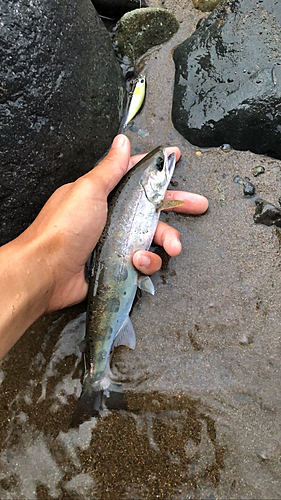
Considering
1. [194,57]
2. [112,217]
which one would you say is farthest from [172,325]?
[194,57]

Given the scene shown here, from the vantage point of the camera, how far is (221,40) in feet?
11.4

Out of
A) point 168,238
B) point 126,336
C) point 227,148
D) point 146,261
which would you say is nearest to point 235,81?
point 227,148

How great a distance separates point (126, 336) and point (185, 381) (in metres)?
0.58

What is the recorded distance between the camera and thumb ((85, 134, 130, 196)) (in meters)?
3.01

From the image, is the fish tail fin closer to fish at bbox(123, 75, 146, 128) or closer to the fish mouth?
the fish mouth

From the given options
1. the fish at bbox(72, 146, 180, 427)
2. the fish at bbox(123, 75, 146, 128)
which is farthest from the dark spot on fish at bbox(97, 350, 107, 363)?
the fish at bbox(123, 75, 146, 128)

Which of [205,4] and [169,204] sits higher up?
[205,4]

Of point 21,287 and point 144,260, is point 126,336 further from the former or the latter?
point 21,287

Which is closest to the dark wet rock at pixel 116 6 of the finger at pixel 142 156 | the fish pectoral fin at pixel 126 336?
the finger at pixel 142 156

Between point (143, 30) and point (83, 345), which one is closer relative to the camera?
point (83, 345)

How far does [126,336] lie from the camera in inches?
120

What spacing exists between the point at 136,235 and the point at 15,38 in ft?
5.77

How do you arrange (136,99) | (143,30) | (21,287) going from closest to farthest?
(21,287) → (136,99) → (143,30)

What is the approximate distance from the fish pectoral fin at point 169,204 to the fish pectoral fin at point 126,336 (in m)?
0.96
